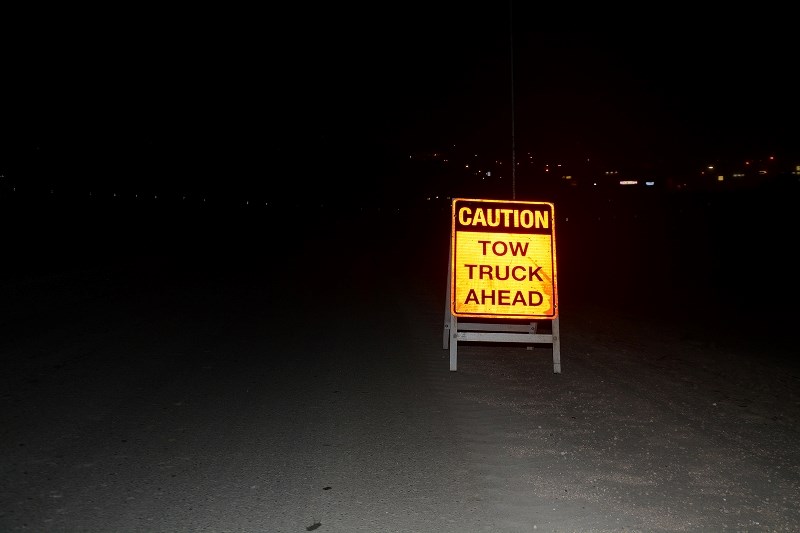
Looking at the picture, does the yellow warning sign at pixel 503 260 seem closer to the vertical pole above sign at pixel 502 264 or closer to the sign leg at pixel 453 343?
the vertical pole above sign at pixel 502 264

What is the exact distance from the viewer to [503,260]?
9.16m

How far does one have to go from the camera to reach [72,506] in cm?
472

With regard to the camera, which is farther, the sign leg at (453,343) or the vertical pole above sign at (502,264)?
the vertical pole above sign at (502,264)

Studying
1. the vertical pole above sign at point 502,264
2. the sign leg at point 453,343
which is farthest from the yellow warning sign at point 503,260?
the sign leg at point 453,343

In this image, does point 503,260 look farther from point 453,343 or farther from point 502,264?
point 453,343

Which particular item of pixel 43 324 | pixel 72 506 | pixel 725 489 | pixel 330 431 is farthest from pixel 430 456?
pixel 43 324

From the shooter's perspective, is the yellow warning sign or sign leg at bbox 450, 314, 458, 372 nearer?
sign leg at bbox 450, 314, 458, 372

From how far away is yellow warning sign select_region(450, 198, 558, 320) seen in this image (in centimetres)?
906

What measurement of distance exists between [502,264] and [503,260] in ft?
0.17

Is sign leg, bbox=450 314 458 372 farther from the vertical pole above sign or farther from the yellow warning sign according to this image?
the yellow warning sign

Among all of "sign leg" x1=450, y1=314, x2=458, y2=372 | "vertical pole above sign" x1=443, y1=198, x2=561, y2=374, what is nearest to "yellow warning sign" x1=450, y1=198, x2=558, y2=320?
"vertical pole above sign" x1=443, y1=198, x2=561, y2=374

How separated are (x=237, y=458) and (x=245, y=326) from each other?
21.1 ft

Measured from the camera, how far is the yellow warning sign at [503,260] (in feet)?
29.7

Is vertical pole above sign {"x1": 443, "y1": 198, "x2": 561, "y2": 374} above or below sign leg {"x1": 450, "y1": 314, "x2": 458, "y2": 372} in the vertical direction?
above
